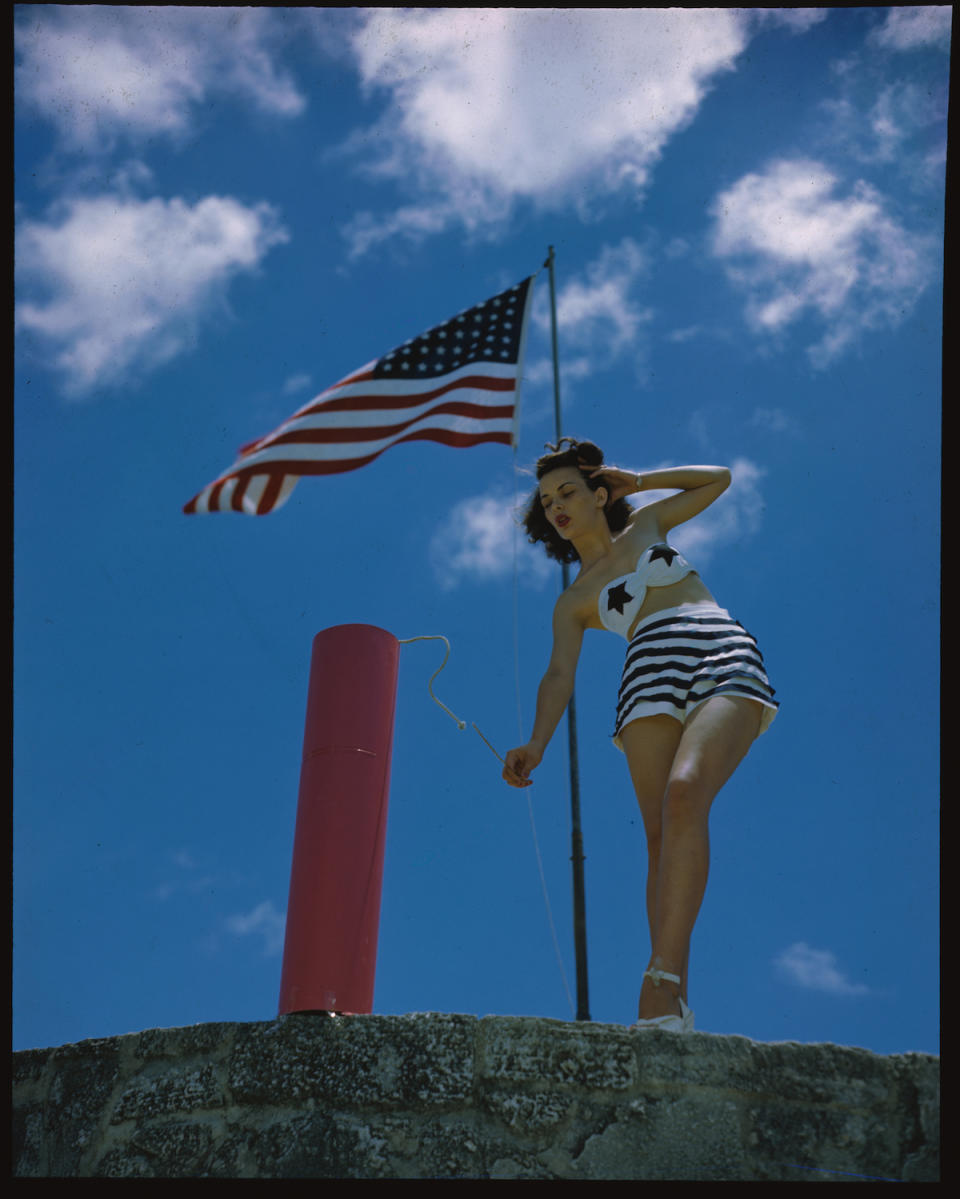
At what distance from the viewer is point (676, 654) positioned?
13.1ft

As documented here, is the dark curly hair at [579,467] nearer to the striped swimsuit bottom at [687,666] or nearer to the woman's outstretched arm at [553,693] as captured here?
the woman's outstretched arm at [553,693]

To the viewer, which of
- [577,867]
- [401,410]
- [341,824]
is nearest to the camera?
[341,824]

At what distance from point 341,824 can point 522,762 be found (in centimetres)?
70

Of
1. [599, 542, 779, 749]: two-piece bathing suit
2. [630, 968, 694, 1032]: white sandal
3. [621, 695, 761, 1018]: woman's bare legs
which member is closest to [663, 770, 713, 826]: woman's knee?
[621, 695, 761, 1018]: woman's bare legs

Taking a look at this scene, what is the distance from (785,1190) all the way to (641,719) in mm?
1585

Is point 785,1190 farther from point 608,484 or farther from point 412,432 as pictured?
point 412,432

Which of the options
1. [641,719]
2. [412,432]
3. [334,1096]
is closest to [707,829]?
[641,719]

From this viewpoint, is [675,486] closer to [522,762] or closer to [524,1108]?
[522,762]

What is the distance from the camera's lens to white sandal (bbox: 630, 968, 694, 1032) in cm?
328

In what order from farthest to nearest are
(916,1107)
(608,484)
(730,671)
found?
1. (608,484)
2. (730,671)
3. (916,1107)

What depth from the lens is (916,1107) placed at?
2900 millimetres

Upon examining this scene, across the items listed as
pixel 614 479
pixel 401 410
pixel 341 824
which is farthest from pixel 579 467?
pixel 341 824

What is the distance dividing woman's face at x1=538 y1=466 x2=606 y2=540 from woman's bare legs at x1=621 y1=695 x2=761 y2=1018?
85 centimetres

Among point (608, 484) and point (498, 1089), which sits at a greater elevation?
point (608, 484)
